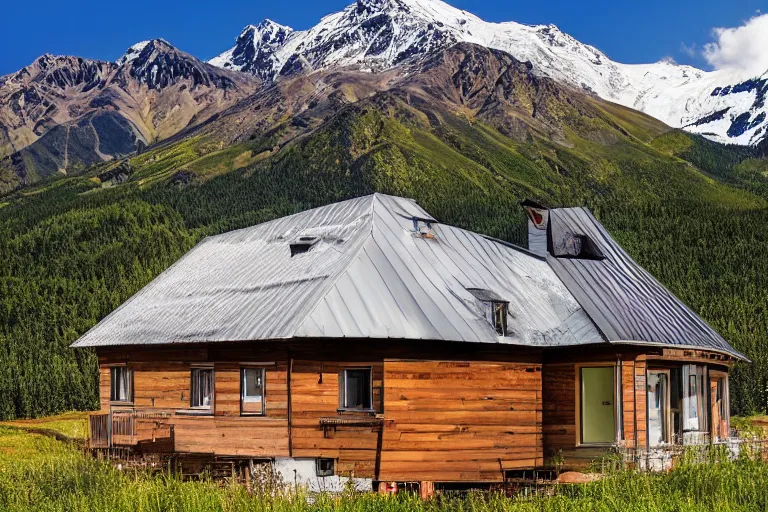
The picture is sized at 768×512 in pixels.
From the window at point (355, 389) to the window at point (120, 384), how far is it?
32.3 feet

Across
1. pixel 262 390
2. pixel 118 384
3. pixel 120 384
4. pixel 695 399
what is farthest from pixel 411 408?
pixel 118 384

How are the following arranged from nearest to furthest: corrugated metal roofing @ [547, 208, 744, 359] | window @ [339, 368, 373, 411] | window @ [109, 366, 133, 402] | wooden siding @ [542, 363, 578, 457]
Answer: window @ [339, 368, 373, 411] → wooden siding @ [542, 363, 578, 457] → corrugated metal roofing @ [547, 208, 744, 359] → window @ [109, 366, 133, 402]

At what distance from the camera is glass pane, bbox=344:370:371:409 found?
94.6 ft

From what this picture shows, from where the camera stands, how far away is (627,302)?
34.6 metres

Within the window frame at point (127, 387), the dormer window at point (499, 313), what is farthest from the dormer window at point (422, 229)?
the window frame at point (127, 387)

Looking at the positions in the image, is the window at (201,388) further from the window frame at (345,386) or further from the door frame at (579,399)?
the door frame at (579,399)

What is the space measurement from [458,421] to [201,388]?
27.6 ft

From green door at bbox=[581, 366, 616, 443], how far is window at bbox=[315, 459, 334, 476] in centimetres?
854

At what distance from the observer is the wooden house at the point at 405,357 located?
93.8ft

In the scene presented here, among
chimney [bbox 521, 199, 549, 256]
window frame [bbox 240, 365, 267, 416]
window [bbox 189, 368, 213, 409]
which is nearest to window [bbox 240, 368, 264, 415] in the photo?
window frame [bbox 240, 365, 267, 416]

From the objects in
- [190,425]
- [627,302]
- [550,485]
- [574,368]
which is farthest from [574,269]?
[190,425]

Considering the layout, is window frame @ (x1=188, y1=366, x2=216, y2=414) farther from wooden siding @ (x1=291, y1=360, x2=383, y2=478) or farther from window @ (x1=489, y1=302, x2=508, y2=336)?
window @ (x1=489, y1=302, x2=508, y2=336)

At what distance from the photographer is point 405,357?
1130 inches

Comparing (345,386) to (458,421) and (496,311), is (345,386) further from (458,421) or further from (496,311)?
(496,311)
